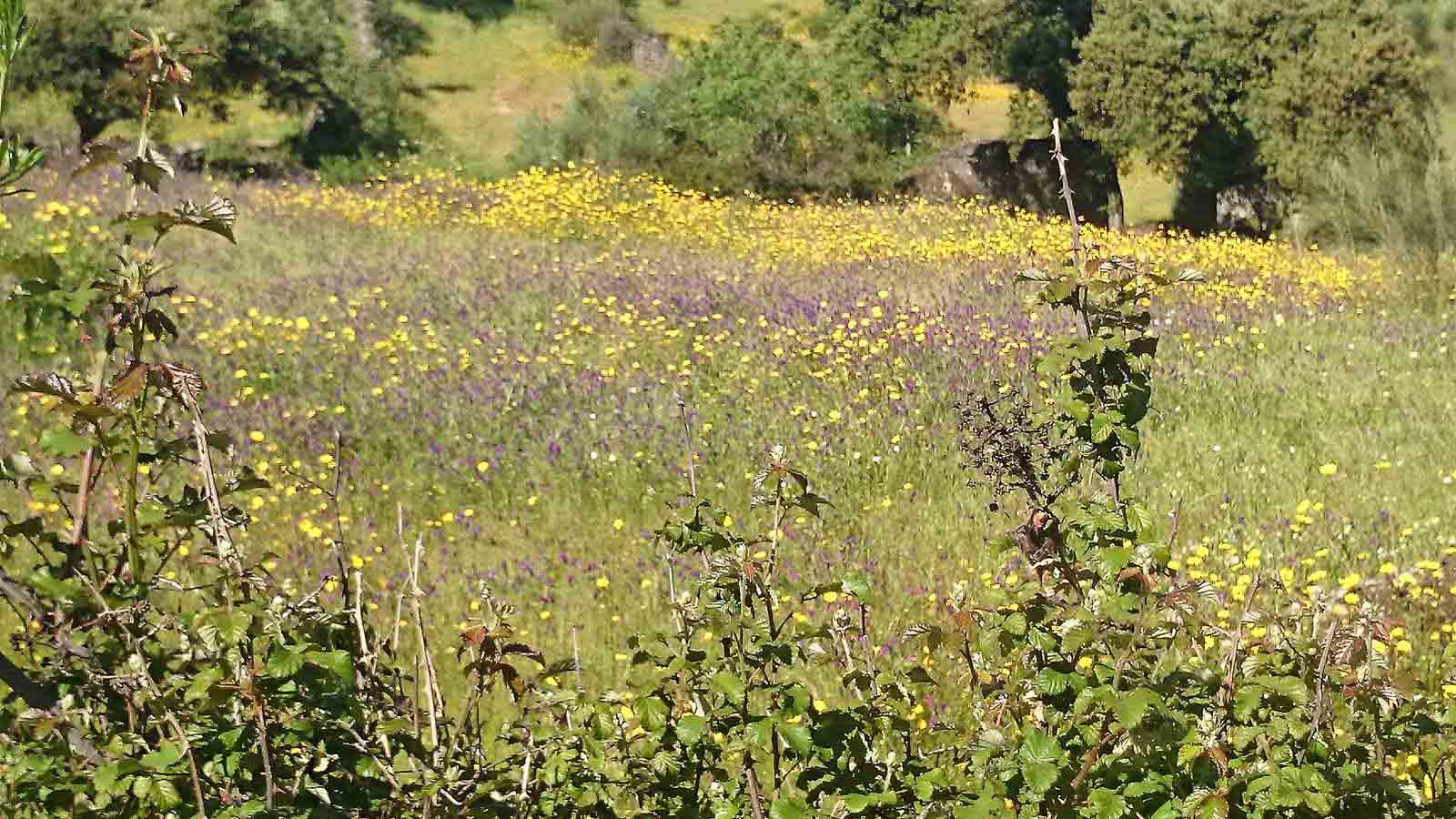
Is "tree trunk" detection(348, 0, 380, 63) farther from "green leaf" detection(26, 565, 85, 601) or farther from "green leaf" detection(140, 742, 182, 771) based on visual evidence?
"green leaf" detection(140, 742, 182, 771)

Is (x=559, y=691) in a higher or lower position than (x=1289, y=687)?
lower

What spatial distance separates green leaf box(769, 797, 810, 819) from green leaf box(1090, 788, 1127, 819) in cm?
50

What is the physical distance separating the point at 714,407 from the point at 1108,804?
5.37 metres

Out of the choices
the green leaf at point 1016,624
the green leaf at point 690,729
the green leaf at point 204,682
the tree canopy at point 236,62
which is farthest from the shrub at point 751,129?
the green leaf at point 204,682

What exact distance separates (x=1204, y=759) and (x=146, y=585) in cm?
184

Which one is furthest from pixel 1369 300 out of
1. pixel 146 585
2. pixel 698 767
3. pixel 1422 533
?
pixel 146 585

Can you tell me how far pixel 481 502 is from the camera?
6.17 m

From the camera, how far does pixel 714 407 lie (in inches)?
287

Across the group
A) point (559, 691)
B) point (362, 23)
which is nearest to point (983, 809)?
point (559, 691)

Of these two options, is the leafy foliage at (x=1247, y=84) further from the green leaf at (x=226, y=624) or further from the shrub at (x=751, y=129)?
the green leaf at (x=226, y=624)

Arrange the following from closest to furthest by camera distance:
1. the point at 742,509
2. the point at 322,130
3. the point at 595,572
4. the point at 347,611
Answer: the point at 347,611
the point at 595,572
the point at 742,509
the point at 322,130

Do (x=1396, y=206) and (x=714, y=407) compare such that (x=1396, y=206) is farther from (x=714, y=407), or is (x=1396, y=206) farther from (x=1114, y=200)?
(x=714, y=407)

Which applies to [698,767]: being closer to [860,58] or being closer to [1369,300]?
[1369,300]

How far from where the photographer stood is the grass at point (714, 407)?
536 centimetres
